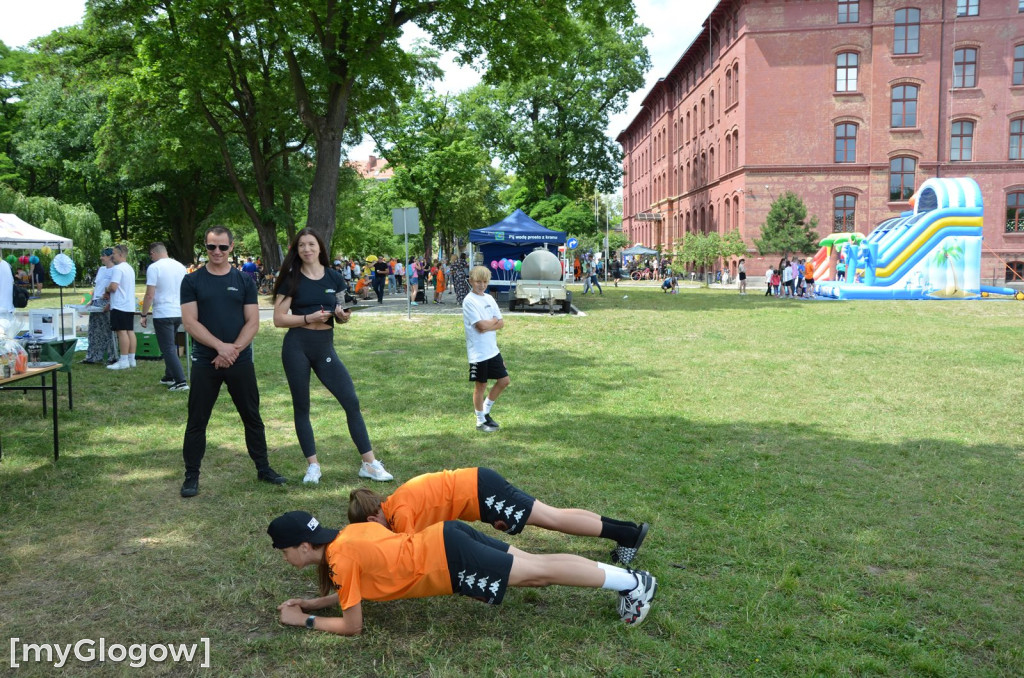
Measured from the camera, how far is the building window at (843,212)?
4325cm

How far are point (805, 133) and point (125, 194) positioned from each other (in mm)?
41812

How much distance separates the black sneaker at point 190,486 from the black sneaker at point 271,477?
47cm

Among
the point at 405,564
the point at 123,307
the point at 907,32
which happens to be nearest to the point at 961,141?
the point at 907,32

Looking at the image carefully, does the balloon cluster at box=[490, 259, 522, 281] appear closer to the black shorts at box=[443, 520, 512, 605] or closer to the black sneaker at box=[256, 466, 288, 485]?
the black sneaker at box=[256, 466, 288, 485]

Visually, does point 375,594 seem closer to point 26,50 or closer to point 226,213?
point 226,213

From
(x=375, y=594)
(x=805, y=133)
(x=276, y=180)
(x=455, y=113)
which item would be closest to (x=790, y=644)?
(x=375, y=594)

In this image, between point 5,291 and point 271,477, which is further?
point 5,291

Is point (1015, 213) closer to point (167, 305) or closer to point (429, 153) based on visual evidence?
point (429, 153)

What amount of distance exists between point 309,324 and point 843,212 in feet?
142

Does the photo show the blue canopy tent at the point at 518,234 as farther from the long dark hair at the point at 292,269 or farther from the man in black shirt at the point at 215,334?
the man in black shirt at the point at 215,334

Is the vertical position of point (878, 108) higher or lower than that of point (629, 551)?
higher

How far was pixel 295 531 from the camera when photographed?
356cm

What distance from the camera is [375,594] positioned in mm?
3555

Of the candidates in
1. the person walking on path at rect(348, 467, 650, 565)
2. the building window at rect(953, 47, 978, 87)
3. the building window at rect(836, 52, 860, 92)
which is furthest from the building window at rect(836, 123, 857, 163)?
the person walking on path at rect(348, 467, 650, 565)
